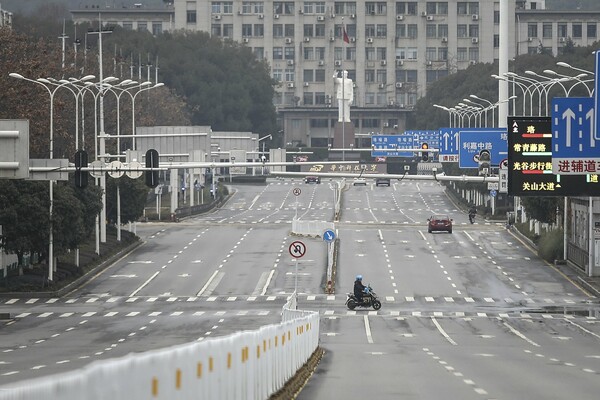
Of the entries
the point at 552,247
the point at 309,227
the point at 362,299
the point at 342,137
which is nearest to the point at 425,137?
the point at 309,227

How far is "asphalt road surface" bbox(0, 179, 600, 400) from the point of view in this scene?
31.5 meters

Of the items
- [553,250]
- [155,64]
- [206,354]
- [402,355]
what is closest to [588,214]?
[553,250]

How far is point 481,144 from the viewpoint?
78.1 meters

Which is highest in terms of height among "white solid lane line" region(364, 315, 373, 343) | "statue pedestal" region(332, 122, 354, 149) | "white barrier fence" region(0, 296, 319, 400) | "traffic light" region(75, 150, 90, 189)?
"statue pedestal" region(332, 122, 354, 149)

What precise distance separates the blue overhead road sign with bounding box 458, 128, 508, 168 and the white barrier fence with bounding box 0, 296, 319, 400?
170 feet

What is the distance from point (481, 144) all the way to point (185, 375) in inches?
2622

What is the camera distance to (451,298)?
2554 inches

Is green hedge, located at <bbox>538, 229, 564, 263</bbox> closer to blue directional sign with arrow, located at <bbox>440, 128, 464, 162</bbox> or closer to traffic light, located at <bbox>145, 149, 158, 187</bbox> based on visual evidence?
blue directional sign with arrow, located at <bbox>440, 128, 464, 162</bbox>

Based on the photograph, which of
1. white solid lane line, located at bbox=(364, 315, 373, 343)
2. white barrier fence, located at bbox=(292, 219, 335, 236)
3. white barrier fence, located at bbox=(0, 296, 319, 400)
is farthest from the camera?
→ white barrier fence, located at bbox=(292, 219, 335, 236)

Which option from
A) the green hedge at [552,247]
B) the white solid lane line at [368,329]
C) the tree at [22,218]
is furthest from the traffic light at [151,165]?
the green hedge at [552,247]

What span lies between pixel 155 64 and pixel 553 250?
106561 mm

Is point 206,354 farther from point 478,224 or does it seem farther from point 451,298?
point 478,224

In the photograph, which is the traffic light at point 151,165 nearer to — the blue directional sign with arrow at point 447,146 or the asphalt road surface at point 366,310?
the asphalt road surface at point 366,310

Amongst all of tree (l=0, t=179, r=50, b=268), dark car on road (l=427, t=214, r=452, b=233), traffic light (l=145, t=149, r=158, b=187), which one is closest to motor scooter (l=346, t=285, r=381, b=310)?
traffic light (l=145, t=149, r=158, b=187)
